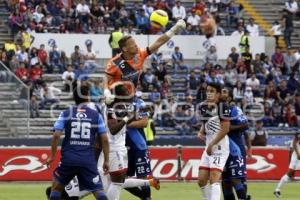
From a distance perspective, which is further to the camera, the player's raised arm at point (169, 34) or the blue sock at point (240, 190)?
the blue sock at point (240, 190)

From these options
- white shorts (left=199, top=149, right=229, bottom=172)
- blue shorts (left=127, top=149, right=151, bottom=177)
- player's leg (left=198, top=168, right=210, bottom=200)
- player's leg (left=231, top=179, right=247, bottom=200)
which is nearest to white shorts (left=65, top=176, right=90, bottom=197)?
blue shorts (left=127, top=149, right=151, bottom=177)

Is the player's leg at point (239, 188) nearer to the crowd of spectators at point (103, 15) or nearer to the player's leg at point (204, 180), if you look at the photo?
the player's leg at point (204, 180)

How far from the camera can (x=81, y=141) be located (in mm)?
15398

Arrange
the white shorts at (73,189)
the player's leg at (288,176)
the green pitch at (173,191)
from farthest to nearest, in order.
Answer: the player's leg at (288,176)
the green pitch at (173,191)
the white shorts at (73,189)

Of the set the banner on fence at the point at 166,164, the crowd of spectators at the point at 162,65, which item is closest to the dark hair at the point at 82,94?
the banner on fence at the point at 166,164

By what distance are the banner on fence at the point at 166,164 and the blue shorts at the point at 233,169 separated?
9.75 meters

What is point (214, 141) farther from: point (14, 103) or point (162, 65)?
point (162, 65)

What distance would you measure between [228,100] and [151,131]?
9894 millimetres

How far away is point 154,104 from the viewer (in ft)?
113

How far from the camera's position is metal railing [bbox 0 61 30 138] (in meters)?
30.8

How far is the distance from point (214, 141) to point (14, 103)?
1491cm

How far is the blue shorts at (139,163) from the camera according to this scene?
1852cm

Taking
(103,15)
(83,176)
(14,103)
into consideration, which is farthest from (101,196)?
(103,15)

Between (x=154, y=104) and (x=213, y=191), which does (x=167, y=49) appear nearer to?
(x=154, y=104)
